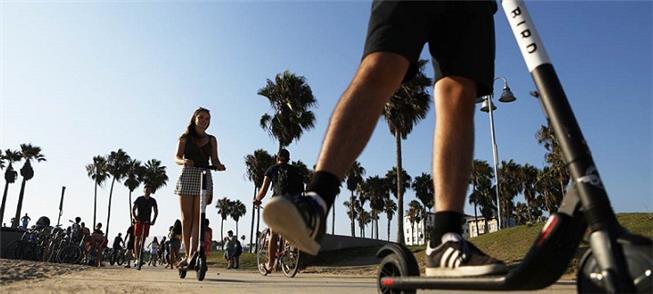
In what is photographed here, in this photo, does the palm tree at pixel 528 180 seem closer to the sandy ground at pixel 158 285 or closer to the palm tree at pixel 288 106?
the palm tree at pixel 288 106

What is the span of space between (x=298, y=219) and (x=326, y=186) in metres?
0.20

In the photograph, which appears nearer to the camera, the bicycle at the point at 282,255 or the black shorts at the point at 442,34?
the black shorts at the point at 442,34

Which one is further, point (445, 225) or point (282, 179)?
point (282, 179)

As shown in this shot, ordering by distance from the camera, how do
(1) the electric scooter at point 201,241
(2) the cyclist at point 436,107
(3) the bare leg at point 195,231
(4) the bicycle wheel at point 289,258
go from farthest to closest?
(4) the bicycle wheel at point 289,258 < (3) the bare leg at point 195,231 < (1) the electric scooter at point 201,241 < (2) the cyclist at point 436,107

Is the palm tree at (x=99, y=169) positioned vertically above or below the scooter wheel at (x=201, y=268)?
above

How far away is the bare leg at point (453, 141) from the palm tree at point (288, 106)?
28008 mm

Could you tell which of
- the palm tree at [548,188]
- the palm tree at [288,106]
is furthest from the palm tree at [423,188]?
the palm tree at [288,106]

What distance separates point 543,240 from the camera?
1229 mm

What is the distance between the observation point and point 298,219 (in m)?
1.40

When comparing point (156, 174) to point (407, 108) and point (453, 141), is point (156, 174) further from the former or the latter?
point (453, 141)

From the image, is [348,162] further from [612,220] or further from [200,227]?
[200,227]

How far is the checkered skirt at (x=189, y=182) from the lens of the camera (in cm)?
563

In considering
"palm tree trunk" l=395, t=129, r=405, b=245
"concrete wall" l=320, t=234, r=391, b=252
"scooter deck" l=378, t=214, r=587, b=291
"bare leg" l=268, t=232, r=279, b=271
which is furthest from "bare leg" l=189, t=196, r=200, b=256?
"concrete wall" l=320, t=234, r=391, b=252

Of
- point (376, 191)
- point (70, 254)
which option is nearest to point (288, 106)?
point (70, 254)
